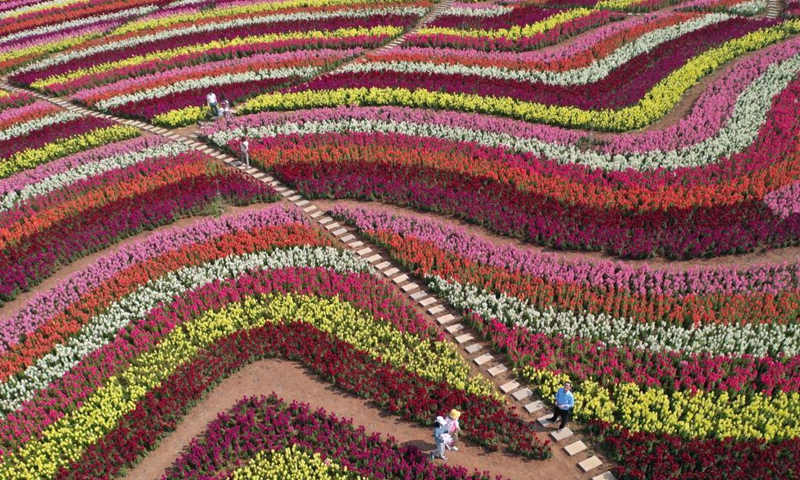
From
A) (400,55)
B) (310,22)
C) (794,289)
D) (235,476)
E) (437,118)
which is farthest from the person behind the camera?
(310,22)

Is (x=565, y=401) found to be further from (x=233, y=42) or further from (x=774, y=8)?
(x=774, y=8)

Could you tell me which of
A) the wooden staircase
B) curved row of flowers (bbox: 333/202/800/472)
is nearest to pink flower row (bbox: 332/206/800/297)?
curved row of flowers (bbox: 333/202/800/472)

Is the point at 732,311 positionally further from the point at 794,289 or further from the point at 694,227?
the point at 694,227

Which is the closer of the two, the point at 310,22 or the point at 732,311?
the point at 732,311

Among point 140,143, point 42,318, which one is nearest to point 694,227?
point 42,318

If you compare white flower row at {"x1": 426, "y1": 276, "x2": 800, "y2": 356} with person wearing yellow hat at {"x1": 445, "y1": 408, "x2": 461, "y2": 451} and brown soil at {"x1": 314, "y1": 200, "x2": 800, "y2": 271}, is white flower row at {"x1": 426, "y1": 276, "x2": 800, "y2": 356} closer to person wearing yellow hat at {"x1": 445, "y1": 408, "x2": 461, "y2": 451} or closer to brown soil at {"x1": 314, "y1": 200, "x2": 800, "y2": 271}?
brown soil at {"x1": 314, "y1": 200, "x2": 800, "y2": 271}

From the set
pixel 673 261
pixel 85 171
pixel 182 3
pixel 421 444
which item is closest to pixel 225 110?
pixel 85 171

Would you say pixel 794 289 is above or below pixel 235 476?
above
